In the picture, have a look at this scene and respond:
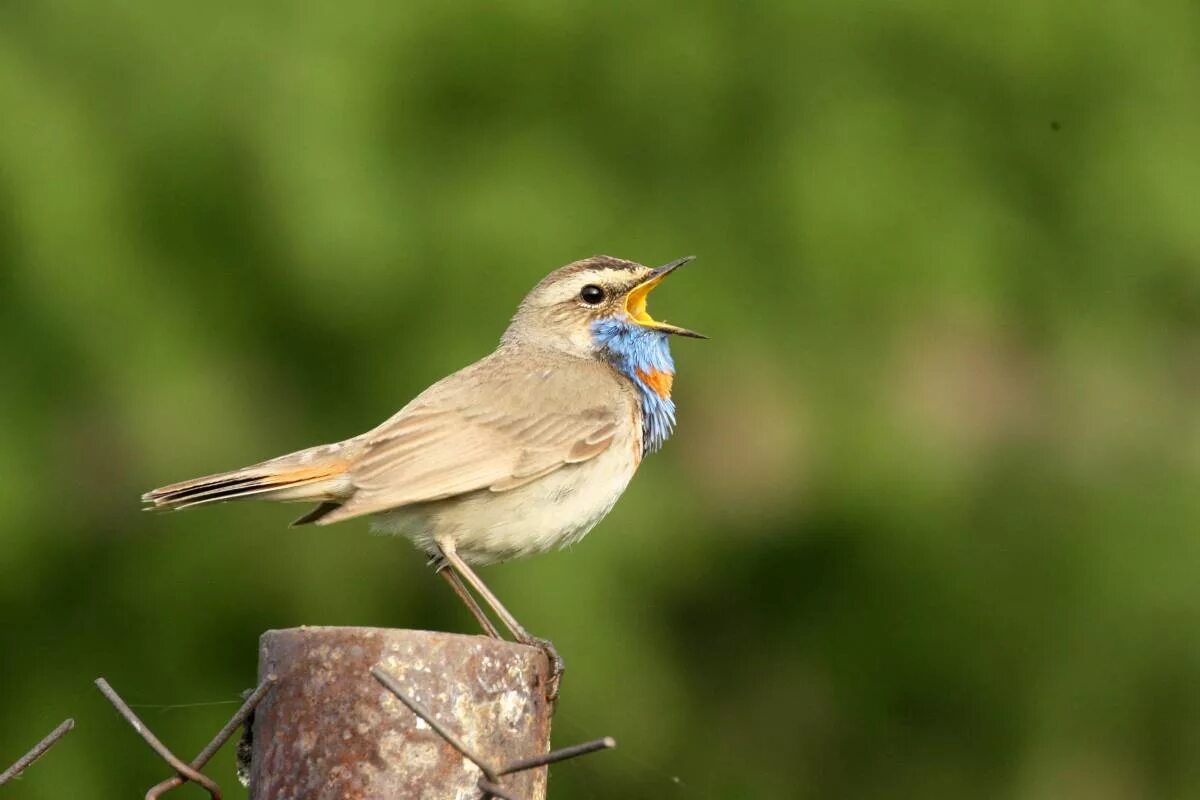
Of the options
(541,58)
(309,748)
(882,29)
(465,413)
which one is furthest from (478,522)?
(882,29)

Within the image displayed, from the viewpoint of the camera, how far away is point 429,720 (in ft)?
8.14

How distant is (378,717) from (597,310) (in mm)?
2837

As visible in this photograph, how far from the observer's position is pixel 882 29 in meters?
6.93

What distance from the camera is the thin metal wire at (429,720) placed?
97.7 inches

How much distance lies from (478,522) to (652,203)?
108 inches

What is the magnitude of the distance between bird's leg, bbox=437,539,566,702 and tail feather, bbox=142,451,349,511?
32 centimetres

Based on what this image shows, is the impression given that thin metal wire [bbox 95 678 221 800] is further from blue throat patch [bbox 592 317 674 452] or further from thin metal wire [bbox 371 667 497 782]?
blue throat patch [bbox 592 317 674 452]

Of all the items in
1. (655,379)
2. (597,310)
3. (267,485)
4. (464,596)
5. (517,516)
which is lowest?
(464,596)

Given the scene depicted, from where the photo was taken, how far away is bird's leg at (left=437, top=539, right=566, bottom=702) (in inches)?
138

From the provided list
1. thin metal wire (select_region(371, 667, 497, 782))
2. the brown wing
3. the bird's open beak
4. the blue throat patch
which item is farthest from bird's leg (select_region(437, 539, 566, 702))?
the bird's open beak

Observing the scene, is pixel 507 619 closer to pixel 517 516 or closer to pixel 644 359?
pixel 517 516

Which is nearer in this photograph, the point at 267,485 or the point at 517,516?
the point at 267,485

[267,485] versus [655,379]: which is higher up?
[655,379]

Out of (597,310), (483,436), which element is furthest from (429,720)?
(597,310)
